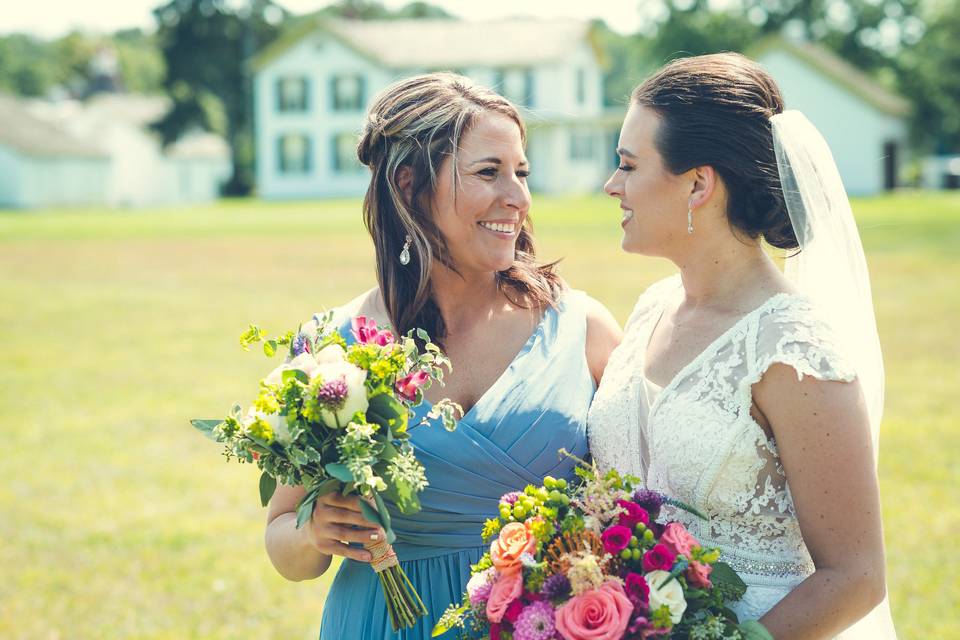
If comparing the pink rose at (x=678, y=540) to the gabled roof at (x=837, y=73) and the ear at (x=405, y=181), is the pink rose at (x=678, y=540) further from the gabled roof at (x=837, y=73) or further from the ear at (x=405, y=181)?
the gabled roof at (x=837, y=73)

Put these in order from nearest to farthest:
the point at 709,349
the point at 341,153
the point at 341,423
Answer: the point at 341,423 → the point at 709,349 → the point at 341,153

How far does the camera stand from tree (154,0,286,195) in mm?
71000

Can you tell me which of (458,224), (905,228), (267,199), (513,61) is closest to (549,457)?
(458,224)

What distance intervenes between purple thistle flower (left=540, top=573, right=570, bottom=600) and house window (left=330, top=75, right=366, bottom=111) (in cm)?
6194

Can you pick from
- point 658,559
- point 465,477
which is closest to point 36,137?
point 465,477

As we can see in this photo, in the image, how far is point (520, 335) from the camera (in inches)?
147

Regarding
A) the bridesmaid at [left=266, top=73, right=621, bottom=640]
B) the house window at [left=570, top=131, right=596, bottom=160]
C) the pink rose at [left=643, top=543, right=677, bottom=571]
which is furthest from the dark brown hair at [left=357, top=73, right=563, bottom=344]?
the house window at [left=570, top=131, right=596, bottom=160]

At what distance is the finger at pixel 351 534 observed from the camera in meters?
2.94

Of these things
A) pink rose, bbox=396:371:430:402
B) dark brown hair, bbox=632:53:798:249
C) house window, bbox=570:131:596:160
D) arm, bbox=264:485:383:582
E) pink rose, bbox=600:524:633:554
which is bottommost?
house window, bbox=570:131:596:160

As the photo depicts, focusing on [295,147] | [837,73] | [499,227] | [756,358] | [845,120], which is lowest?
[295,147]

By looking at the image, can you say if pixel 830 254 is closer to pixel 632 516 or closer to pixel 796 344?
pixel 796 344

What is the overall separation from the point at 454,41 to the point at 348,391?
60430mm

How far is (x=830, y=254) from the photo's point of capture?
3201 mm

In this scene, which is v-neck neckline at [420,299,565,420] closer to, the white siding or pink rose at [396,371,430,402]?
pink rose at [396,371,430,402]
